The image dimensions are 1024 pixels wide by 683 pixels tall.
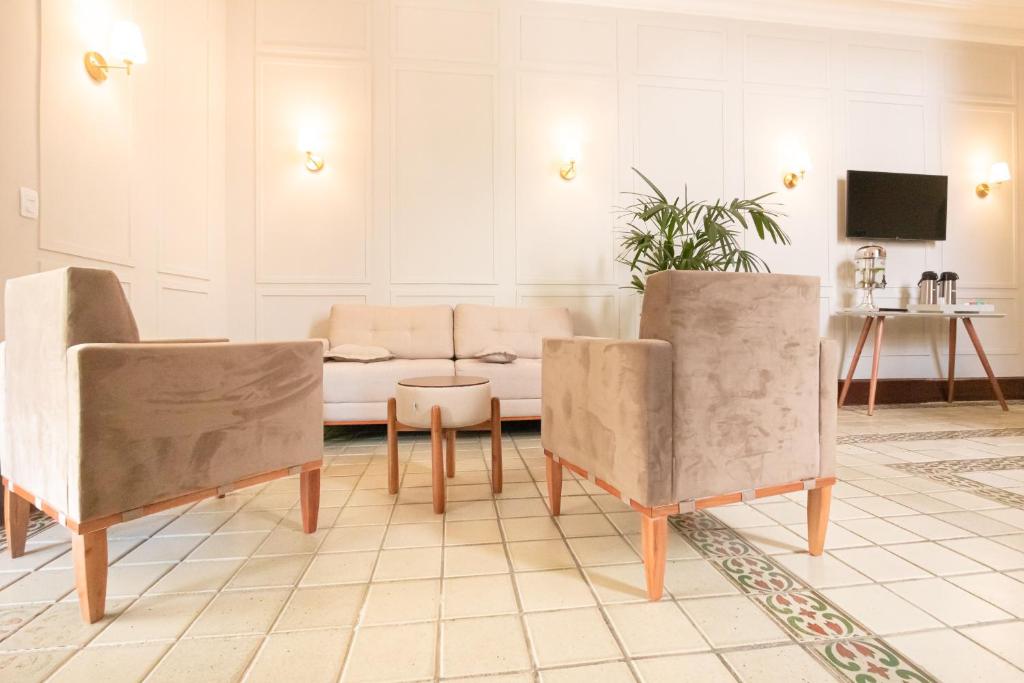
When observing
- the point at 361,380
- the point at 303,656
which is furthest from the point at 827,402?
the point at 361,380

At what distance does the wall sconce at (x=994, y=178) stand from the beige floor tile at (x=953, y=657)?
5120mm

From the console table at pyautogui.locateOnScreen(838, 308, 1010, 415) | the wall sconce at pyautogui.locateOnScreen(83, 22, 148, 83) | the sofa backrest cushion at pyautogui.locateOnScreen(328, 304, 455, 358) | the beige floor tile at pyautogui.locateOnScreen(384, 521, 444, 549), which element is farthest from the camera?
the console table at pyautogui.locateOnScreen(838, 308, 1010, 415)

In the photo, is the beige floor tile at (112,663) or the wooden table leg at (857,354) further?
the wooden table leg at (857,354)

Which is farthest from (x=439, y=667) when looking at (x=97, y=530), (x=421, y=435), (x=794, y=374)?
(x=421, y=435)

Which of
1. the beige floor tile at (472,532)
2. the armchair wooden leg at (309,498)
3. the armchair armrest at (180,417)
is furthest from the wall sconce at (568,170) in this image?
the armchair wooden leg at (309,498)

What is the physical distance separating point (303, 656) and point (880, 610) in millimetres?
1347

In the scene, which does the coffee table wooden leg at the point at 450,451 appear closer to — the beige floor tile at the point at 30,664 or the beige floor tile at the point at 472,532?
the beige floor tile at the point at 472,532

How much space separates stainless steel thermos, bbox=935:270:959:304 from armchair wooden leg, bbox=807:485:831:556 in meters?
3.86

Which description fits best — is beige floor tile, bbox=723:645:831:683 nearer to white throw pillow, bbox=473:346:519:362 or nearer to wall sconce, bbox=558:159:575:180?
white throw pillow, bbox=473:346:519:362

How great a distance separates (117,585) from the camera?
121cm

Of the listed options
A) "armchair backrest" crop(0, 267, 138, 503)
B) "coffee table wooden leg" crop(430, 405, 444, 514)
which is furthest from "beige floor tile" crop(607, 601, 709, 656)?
"armchair backrest" crop(0, 267, 138, 503)

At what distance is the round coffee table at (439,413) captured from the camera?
1676mm

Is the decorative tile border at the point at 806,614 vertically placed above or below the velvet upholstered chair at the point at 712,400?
below

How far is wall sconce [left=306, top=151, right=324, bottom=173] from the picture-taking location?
3.34 meters
